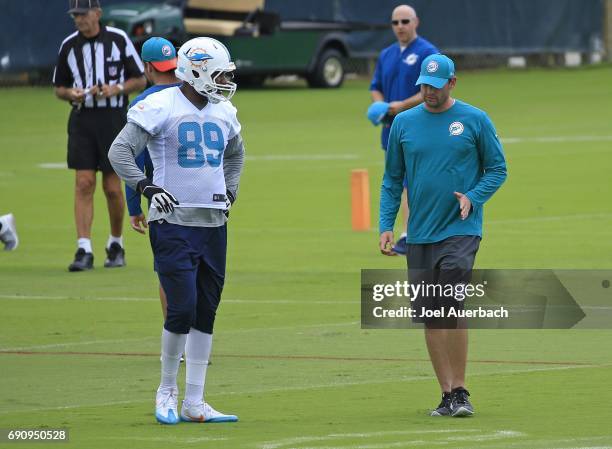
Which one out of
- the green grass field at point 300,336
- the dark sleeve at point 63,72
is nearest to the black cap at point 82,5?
the dark sleeve at point 63,72

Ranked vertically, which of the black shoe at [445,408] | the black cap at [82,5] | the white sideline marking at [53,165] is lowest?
the white sideline marking at [53,165]

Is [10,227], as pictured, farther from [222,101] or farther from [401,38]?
[222,101]

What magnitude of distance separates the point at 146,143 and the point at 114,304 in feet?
16.0

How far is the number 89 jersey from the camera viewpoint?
9.23m

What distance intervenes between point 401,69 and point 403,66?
1.7 inches

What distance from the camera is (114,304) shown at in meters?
14.0

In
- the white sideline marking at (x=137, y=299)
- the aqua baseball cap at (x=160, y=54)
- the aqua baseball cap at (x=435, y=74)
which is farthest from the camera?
the white sideline marking at (x=137, y=299)

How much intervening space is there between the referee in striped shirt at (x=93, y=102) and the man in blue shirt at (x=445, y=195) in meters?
6.98

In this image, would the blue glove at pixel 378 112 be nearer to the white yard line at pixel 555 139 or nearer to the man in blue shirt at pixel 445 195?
the man in blue shirt at pixel 445 195

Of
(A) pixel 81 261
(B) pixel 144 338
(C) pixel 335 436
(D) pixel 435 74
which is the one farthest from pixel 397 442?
(A) pixel 81 261

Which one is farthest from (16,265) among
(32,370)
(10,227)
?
(32,370)

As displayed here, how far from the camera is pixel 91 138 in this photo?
16.1 meters

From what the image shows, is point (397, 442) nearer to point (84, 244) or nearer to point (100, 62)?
point (84, 244)

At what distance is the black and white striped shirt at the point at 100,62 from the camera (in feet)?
52.9
